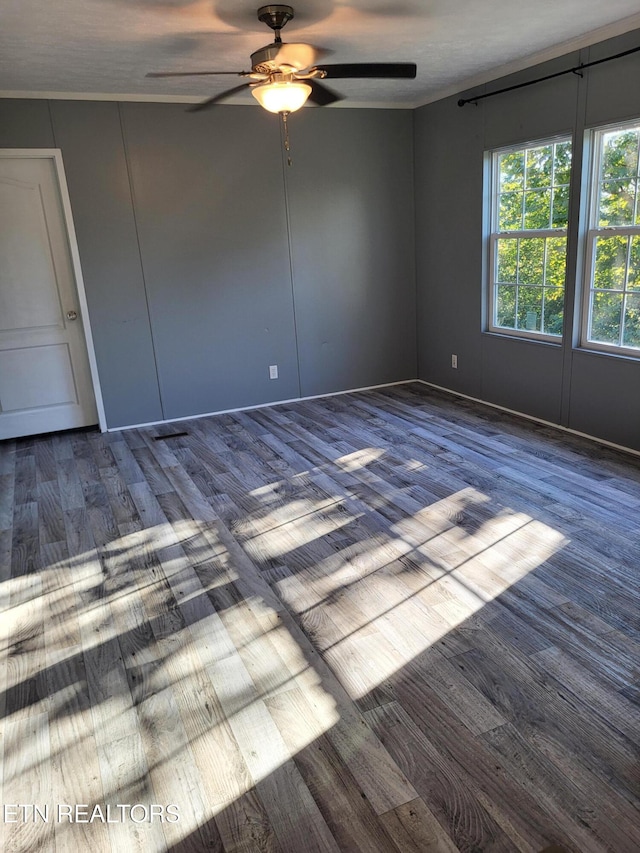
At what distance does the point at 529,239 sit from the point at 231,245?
2447mm

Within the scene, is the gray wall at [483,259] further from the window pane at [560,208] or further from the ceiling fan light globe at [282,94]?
the ceiling fan light globe at [282,94]

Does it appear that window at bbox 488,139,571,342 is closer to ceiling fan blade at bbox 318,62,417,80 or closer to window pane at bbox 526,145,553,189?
window pane at bbox 526,145,553,189

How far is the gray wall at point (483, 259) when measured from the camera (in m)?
4.04

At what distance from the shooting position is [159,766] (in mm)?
1869

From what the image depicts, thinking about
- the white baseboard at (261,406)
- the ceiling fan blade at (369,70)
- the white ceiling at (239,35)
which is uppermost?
the white ceiling at (239,35)

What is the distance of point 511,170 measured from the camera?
4875 mm

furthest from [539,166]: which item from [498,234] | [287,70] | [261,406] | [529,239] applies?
[261,406]

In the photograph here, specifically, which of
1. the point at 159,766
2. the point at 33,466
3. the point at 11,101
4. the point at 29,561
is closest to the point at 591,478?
the point at 159,766

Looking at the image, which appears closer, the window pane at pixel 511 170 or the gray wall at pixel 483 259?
the gray wall at pixel 483 259

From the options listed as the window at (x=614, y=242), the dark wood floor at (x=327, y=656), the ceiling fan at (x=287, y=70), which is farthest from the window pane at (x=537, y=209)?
the ceiling fan at (x=287, y=70)

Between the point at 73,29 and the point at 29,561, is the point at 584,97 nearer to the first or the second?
the point at 73,29

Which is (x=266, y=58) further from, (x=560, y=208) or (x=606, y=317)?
(x=606, y=317)

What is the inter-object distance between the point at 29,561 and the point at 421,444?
2690mm

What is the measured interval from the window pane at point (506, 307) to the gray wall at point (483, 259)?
14 centimetres
